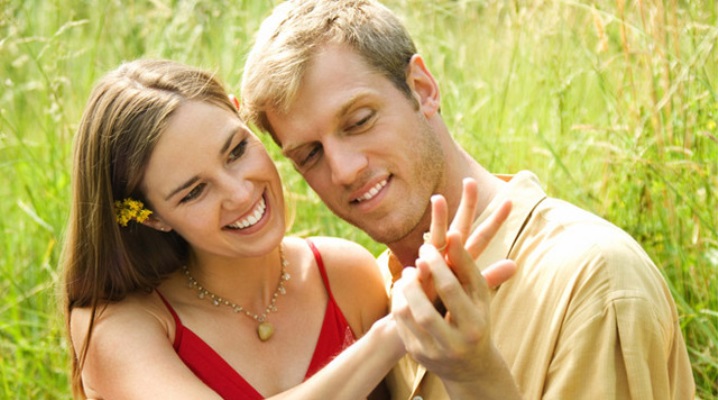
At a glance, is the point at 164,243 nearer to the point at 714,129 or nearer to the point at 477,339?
the point at 477,339

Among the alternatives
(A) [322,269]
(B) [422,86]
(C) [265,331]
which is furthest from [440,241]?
(A) [322,269]

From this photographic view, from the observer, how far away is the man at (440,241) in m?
2.19

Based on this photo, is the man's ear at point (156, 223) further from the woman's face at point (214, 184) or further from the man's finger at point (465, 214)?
the man's finger at point (465, 214)

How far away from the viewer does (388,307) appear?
3344mm

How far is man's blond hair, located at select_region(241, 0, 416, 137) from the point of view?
285 centimetres

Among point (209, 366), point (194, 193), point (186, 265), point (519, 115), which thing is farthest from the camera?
point (519, 115)

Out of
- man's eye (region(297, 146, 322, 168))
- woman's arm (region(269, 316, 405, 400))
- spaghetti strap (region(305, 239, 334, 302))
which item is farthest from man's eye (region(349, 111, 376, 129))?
spaghetti strap (region(305, 239, 334, 302))

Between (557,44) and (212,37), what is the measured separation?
1.60 m

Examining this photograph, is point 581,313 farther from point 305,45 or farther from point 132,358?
point 132,358

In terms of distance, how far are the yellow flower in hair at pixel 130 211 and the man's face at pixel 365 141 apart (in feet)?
1.54

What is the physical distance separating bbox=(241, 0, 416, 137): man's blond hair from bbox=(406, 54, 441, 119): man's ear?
0.08ft

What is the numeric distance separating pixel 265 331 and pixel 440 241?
1144mm

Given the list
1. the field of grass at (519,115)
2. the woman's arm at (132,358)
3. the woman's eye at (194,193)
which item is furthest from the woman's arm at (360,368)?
the field of grass at (519,115)

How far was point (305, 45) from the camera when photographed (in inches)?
113
